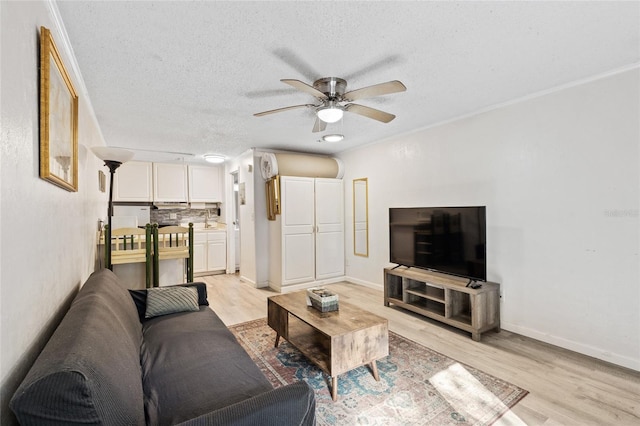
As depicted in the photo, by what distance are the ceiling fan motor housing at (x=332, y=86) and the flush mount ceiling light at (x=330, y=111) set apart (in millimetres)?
66

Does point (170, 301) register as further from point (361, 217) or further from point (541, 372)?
point (361, 217)

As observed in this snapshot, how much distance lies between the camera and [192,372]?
1.56 metres

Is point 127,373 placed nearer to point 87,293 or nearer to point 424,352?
point 87,293

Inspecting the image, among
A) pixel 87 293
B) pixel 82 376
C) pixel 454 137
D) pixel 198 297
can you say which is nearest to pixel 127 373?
pixel 82 376

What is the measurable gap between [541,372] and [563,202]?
4.86ft

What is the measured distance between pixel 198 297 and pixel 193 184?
4.10 metres

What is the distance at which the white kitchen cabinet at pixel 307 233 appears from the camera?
4.73 m

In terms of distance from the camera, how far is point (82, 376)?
0.83 m

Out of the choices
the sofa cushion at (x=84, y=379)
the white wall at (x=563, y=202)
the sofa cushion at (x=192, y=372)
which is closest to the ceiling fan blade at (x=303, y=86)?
the sofa cushion at (x=84, y=379)

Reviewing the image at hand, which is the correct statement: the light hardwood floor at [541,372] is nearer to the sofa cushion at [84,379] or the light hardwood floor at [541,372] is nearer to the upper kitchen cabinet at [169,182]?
the sofa cushion at [84,379]

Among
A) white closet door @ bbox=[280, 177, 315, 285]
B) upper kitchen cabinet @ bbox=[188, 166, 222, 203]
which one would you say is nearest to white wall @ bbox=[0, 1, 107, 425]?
white closet door @ bbox=[280, 177, 315, 285]

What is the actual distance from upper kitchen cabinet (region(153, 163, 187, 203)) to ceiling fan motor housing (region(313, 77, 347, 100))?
15.4 feet

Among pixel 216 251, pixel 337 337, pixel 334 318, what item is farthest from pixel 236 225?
pixel 337 337

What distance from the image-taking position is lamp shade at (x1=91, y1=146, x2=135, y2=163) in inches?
112
